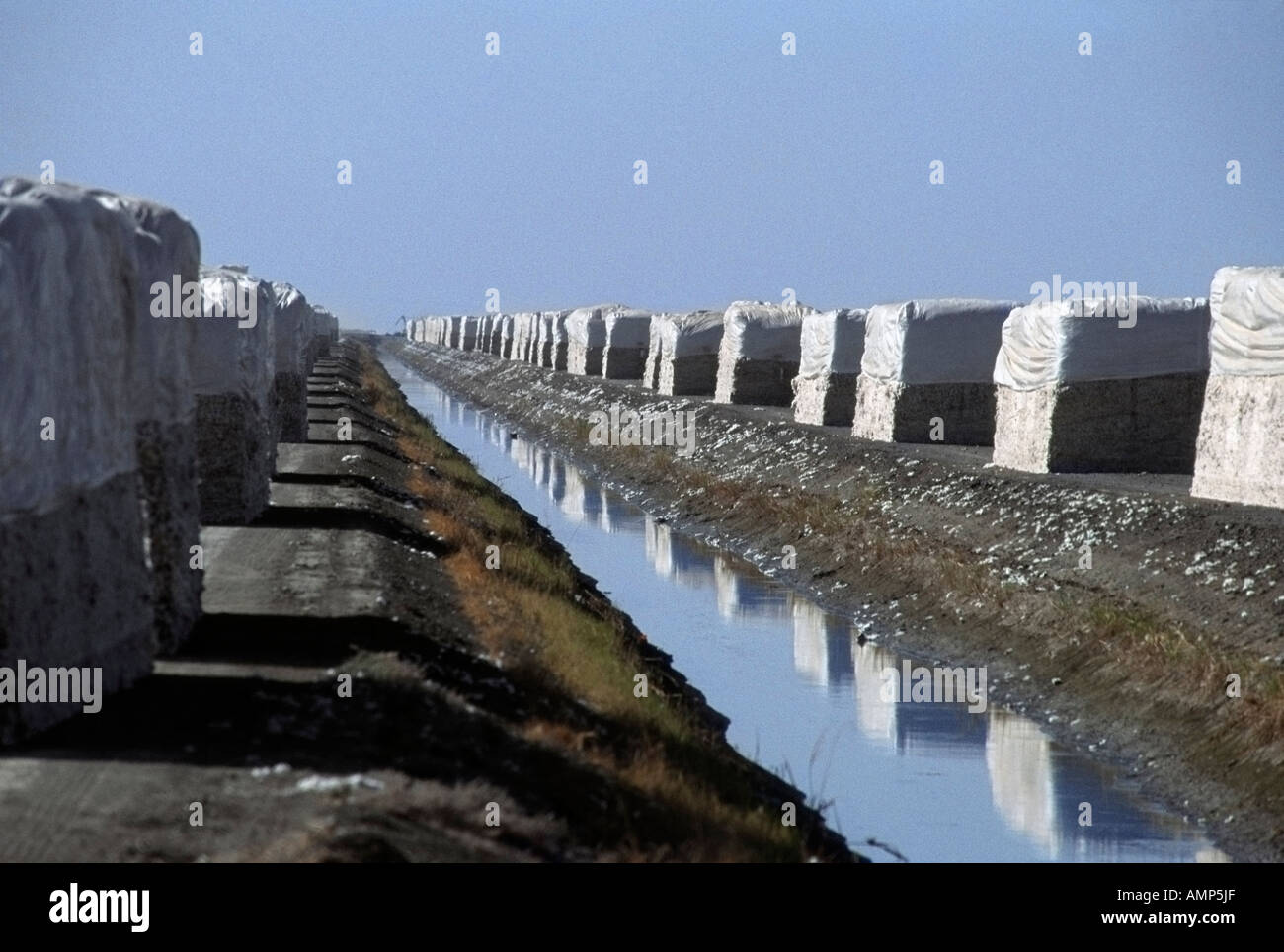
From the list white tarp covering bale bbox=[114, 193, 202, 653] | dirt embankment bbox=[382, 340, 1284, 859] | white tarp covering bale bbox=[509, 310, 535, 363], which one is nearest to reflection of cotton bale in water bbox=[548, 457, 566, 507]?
dirt embankment bbox=[382, 340, 1284, 859]

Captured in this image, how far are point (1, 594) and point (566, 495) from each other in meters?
31.8

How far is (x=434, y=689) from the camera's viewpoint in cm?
1308

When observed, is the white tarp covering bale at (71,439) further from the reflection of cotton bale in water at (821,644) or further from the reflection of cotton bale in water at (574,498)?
the reflection of cotton bale in water at (574,498)

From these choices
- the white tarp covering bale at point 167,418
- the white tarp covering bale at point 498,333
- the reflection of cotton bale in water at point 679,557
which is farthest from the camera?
the white tarp covering bale at point 498,333

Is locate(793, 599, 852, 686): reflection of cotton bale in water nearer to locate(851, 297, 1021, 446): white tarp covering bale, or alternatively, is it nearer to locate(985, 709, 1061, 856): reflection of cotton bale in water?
locate(985, 709, 1061, 856): reflection of cotton bale in water

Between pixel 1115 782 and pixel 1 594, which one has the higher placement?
pixel 1 594

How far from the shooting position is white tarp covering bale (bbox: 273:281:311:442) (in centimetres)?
3400

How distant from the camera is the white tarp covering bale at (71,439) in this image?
11375mm

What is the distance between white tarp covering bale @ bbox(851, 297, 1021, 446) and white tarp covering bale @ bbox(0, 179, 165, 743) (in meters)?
23.0

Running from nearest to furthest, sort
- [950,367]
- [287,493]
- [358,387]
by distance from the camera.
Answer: [287,493] < [950,367] < [358,387]

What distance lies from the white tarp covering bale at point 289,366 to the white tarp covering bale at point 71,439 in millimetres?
19520

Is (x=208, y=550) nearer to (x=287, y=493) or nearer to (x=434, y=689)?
(x=287, y=493)

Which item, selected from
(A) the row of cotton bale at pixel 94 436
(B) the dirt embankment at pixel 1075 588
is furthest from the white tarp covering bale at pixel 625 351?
(A) the row of cotton bale at pixel 94 436

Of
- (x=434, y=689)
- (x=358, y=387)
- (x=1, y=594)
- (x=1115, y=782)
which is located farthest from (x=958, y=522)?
(x=358, y=387)
